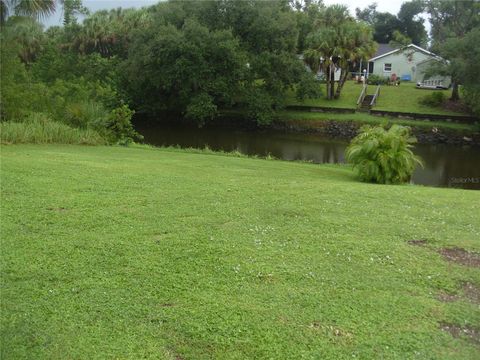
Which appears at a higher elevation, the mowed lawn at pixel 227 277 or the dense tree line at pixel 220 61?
the dense tree line at pixel 220 61

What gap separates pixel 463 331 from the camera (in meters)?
3.82

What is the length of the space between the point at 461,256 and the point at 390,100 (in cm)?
3411

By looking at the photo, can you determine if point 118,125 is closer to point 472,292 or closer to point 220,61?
point 220,61

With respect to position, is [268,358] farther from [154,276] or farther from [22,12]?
[22,12]

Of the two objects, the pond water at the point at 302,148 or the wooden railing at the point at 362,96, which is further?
the wooden railing at the point at 362,96

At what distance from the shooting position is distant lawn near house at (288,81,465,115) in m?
34.9

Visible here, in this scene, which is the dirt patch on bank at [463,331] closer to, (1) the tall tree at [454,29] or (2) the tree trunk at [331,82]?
(1) the tall tree at [454,29]

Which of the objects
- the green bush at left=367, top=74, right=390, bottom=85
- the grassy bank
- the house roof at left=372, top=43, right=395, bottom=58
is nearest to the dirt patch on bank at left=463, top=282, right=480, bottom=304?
the grassy bank

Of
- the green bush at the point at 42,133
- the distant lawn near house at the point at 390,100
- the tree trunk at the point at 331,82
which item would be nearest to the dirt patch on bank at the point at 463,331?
the green bush at the point at 42,133

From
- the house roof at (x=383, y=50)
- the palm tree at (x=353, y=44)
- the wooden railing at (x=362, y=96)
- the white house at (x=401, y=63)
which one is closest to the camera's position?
the palm tree at (x=353, y=44)

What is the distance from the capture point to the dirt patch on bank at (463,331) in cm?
373

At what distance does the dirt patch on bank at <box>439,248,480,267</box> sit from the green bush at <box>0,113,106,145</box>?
12448 mm

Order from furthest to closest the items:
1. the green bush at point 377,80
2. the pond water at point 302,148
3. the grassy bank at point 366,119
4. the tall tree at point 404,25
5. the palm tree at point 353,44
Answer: the tall tree at point 404,25
the green bush at point 377,80
the palm tree at point 353,44
the grassy bank at point 366,119
the pond water at point 302,148

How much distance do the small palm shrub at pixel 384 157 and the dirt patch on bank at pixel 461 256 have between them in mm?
6821
